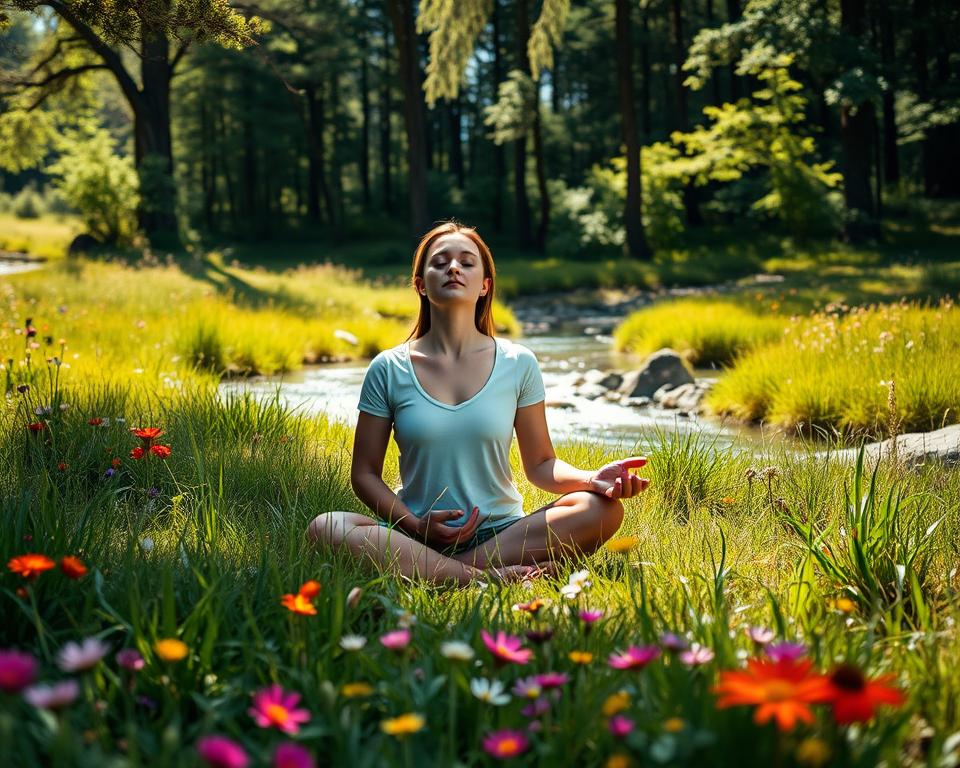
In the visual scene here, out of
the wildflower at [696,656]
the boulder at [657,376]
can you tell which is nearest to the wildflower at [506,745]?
the wildflower at [696,656]

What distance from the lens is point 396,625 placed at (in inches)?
90.6

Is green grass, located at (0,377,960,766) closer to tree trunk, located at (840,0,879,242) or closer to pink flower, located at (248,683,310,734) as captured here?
pink flower, located at (248,683,310,734)

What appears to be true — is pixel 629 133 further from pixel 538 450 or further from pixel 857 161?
pixel 538 450

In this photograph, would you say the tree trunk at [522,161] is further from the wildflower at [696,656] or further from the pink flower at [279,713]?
the pink flower at [279,713]

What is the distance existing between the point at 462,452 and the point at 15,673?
241 centimetres

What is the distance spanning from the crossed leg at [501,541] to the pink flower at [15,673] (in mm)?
1844

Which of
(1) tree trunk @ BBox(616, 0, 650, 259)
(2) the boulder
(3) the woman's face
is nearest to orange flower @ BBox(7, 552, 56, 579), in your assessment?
(3) the woman's face

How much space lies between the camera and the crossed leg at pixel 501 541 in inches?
124

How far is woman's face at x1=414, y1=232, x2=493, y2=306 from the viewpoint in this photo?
353 cm

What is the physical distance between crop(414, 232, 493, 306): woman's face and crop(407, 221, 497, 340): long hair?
0.05m

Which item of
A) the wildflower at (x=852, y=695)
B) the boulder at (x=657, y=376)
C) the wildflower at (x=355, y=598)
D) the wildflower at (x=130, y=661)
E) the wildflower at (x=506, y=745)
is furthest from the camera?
the boulder at (x=657, y=376)

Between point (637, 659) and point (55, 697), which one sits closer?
point (55, 697)

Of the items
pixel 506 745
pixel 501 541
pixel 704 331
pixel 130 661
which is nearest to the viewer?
pixel 506 745

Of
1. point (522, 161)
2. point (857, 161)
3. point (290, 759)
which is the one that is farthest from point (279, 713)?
A: point (522, 161)
